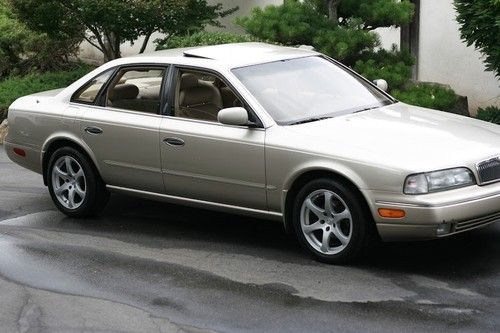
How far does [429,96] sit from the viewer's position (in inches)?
512

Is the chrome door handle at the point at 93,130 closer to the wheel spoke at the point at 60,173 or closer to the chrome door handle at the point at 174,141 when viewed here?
the wheel spoke at the point at 60,173

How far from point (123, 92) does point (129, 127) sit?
453 mm

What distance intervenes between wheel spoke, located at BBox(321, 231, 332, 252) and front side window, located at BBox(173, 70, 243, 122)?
1.36 m

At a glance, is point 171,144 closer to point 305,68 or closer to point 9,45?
point 305,68

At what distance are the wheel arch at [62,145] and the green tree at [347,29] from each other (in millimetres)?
4311

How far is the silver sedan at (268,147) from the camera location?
7285 millimetres

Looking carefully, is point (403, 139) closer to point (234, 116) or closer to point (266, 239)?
point (234, 116)

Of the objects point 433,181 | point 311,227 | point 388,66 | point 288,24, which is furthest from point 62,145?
A: point 388,66

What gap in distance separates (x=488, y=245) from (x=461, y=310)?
1.54 m

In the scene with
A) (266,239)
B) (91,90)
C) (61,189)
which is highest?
(91,90)

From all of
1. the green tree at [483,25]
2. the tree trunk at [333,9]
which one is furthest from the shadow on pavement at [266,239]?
the tree trunk at [333,9]

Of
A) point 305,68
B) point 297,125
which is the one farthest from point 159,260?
point 305,68

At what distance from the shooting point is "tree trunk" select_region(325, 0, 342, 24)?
13367 millimetres

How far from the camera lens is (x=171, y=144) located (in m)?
8.44
